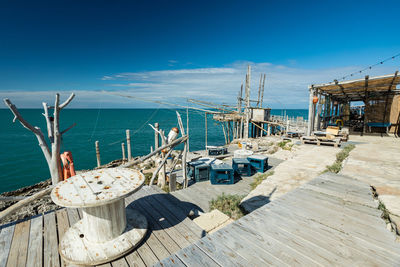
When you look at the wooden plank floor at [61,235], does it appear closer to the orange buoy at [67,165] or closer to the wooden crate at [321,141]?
the orange buoy at [67,165]

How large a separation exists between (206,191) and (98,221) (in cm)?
639

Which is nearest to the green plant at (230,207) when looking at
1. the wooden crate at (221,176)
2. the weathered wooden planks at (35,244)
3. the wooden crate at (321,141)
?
the wooden crate at (221,176)

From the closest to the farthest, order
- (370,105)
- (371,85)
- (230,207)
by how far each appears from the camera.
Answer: (230,207), (371,85), (370,105)

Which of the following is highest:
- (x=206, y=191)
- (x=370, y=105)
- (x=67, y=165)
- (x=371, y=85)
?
(x=371, y=85)

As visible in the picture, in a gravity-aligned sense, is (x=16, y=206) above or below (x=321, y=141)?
above

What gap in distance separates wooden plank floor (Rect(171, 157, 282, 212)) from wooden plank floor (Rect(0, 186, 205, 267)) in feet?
13.0

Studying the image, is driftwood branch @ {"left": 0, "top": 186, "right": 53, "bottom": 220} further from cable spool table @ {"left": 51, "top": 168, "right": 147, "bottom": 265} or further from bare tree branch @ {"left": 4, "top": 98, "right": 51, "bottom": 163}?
bare tree branch @ {"left": 4, "top": 98, "right": 51, "bottom": 163}

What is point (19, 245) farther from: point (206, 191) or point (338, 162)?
point (338, 162)

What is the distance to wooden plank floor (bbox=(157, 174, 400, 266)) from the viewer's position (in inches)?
90.8

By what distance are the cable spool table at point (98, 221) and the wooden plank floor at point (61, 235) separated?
0.15m

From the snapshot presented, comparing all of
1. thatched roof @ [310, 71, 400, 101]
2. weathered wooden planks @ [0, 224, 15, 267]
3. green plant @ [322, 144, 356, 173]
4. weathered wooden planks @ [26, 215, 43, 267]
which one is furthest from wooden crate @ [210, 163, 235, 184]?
thatched roof @ [310, 71, 400, 101]

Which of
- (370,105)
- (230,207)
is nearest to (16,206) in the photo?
(230,207)

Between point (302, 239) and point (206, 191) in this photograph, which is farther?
point (206, 191)

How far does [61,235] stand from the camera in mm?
2955
